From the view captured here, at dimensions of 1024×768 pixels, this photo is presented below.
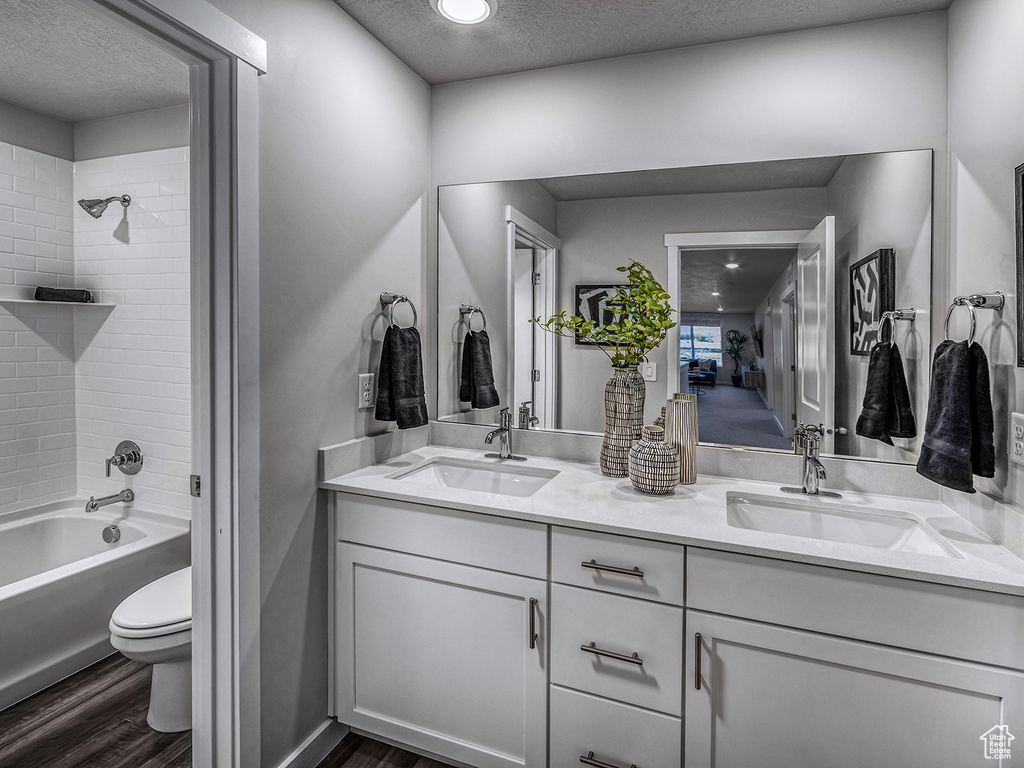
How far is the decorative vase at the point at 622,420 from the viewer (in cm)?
187

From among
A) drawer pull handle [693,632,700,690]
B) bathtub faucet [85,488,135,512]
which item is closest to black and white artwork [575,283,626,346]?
drawer pull handle [693,632,700,690]

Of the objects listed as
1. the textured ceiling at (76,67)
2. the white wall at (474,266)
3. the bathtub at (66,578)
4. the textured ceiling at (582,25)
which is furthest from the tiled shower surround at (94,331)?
the textured ceiling at (582,25)

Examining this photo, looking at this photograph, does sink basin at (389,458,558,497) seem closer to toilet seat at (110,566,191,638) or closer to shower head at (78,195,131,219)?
toilet seat at (110,566,191,638)

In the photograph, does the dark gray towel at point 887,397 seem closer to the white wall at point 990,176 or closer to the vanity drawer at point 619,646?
the white wall at point 990,176

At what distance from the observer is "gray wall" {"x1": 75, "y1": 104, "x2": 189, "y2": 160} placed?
8.29 feet

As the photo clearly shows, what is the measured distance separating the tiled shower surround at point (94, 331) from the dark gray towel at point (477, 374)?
1289 mm

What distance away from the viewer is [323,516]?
1.78 metres

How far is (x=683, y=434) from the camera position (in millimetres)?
1790

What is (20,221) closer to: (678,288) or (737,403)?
(678,288)

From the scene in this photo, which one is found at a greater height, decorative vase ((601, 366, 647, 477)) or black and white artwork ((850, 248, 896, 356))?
black and white artwork ((850, 248, 896, 356))

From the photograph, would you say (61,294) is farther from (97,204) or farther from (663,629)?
(663,629)

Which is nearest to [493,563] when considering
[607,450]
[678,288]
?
[607,450]

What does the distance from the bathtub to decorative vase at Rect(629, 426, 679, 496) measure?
82.7 inches

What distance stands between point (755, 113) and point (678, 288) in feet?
2.04
